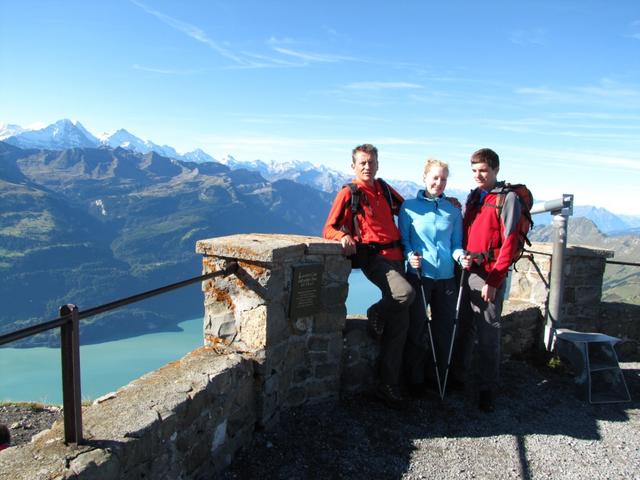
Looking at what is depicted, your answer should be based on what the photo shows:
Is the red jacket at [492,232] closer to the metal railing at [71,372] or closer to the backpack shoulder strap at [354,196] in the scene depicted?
the backpack shoulder strap at [354,196]

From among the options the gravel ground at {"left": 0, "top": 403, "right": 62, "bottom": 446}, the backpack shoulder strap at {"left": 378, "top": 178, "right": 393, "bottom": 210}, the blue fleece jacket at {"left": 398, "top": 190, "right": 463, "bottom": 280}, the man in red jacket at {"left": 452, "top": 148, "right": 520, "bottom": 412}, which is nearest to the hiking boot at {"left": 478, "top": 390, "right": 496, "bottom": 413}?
the man in red jacket at {"left": 452, "top": 148, "right": 520, "bottom": 412}

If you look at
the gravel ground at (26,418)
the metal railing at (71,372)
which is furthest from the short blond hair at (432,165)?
the gravel ground at (26,418)

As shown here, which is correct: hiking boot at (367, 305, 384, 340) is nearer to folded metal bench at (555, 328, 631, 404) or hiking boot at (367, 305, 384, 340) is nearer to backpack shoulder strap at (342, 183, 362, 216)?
backpack shoulder strap at (342, 183, 362, 216)

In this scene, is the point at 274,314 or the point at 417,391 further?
the point at 417,391

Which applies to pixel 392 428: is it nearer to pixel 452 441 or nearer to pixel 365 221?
pixel 452 441

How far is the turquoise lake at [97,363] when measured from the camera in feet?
Result: 346

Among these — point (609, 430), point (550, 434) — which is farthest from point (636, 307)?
point (550, 434)

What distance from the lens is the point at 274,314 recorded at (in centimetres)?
414

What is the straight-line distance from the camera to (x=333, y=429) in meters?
4.42

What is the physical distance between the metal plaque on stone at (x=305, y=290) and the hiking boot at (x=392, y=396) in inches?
43.0

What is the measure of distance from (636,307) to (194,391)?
7079mm

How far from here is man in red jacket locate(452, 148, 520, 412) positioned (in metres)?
4.60

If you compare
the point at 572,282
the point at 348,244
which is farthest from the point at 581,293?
the point at 348,244

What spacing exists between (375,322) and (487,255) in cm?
130
